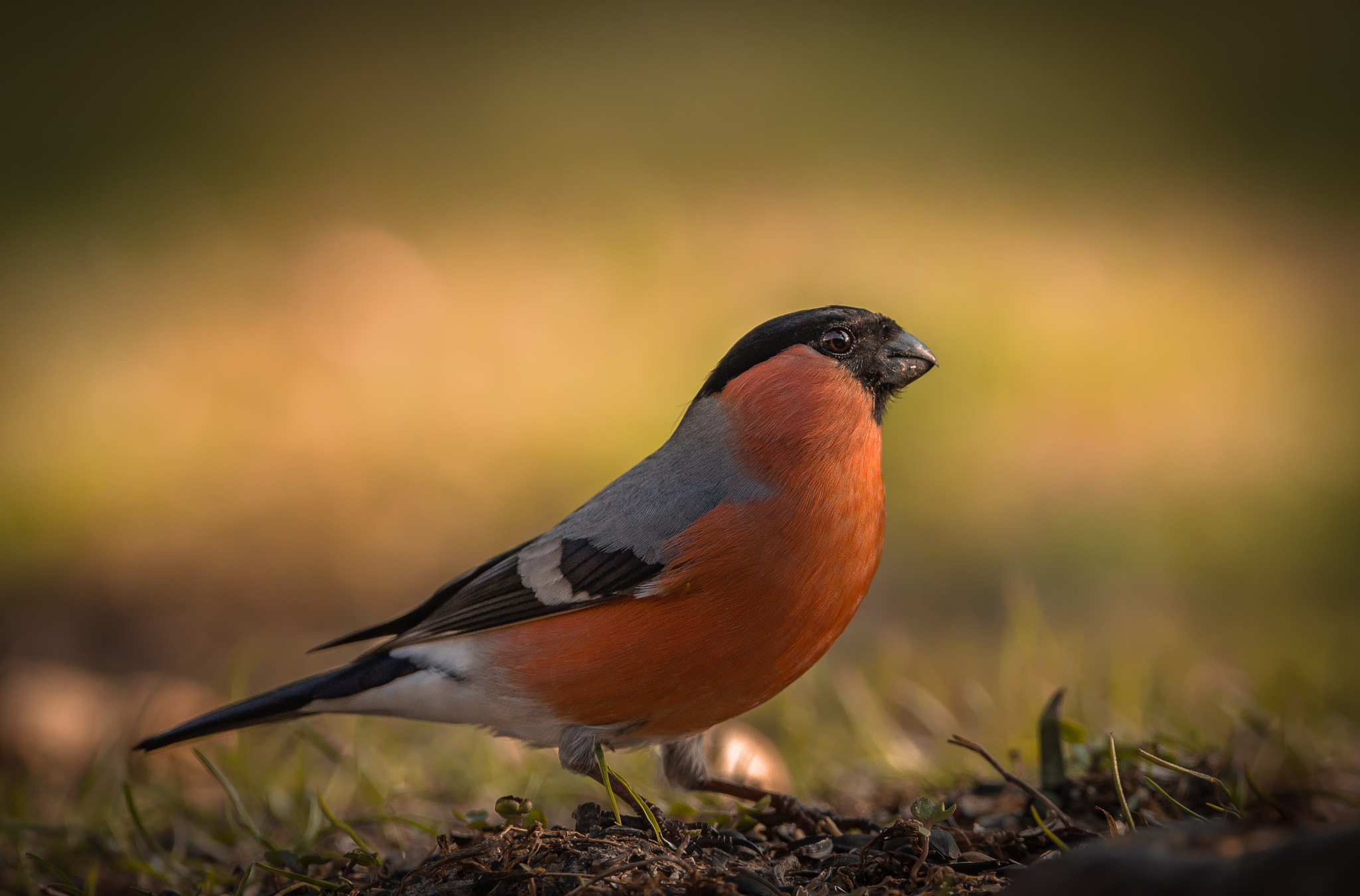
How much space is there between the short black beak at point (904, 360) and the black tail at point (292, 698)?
195 centimetres

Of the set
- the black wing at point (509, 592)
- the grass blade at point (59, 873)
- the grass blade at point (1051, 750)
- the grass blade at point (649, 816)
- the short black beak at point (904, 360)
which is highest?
the short black beak at point (904, 360)

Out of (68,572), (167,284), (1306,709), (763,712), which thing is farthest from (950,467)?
(167,284)

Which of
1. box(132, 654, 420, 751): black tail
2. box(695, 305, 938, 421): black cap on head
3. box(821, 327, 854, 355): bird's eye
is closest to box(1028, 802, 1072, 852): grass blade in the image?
box(695, 305, 938, 421): black cap on head

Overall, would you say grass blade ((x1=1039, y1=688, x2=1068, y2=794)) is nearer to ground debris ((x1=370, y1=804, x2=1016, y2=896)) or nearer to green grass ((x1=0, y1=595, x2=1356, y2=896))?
green grass ((x1=0, y1=595, x2=1356, y2=896))

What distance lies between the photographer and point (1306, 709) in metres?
4.27

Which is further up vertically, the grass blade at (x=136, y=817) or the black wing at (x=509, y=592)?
the black wing at (x=509, y=592)

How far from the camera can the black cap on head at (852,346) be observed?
12.0 feet

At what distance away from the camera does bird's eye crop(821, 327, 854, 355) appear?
3.66 meters

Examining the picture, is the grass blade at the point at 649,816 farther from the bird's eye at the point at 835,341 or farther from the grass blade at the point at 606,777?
the bird's eye at the point at 835,341

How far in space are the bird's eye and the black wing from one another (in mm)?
987

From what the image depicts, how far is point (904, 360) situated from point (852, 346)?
200mm

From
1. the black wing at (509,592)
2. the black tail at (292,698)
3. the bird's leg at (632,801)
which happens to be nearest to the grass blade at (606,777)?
the bird's leg at (632,801)

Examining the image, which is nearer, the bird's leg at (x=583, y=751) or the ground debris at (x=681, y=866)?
the ground debris at (x=681, y=866)

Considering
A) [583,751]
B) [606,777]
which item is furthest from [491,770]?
[606,777]
